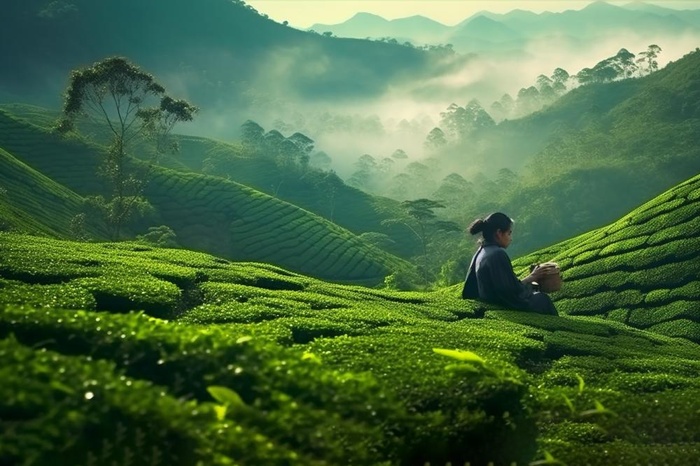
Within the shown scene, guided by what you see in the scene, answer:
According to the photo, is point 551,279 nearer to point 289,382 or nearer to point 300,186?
point 289,382

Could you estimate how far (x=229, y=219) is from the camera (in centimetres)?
6284

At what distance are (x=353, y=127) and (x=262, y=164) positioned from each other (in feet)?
232

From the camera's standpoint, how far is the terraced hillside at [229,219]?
187ft

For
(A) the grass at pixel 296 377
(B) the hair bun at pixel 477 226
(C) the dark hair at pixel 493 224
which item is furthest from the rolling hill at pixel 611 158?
(A) the grass at pixel 296 377

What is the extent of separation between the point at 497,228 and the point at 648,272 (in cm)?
469

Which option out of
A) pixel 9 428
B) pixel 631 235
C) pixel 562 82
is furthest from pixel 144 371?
pixel 562 82

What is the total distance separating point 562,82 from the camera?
5433 inches

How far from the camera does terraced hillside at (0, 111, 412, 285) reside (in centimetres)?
5697

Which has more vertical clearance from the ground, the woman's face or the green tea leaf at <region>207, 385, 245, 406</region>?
the woman's face

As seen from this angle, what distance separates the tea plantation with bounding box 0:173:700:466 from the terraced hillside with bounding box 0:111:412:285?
46.8m

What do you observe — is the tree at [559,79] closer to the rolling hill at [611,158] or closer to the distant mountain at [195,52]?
the rolling hill at [611,158]

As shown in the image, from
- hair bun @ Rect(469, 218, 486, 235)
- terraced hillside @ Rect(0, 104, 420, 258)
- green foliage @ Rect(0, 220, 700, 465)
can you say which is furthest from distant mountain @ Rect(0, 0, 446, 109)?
green foliage @ Rect(0, 220, 700, 465)

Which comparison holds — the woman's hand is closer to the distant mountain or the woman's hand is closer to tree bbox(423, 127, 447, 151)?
tree bbox(423, 127, 447, 151)

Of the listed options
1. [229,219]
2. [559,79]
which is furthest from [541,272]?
[559,79]
